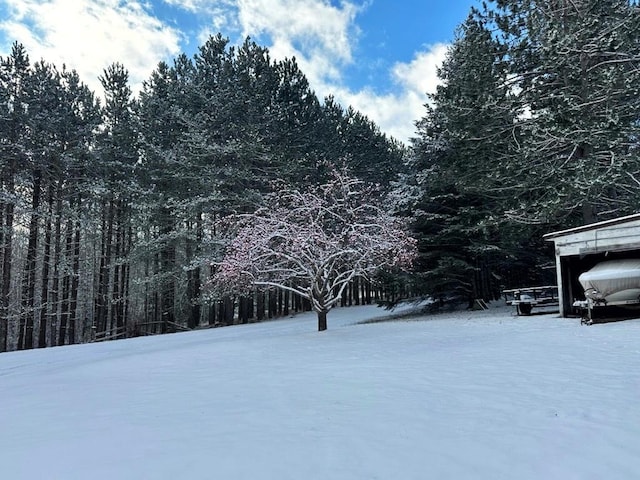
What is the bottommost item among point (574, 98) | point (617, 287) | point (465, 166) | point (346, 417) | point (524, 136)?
point (346, 417)

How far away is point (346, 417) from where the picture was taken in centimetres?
359

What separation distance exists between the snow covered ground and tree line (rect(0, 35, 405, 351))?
11.1 meters

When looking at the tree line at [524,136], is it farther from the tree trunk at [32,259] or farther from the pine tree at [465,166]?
the tree trunk at [32,259]

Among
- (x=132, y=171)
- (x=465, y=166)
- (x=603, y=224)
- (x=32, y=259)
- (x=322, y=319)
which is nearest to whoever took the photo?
(x=603, y=224)

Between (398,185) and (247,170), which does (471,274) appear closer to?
(398,185)

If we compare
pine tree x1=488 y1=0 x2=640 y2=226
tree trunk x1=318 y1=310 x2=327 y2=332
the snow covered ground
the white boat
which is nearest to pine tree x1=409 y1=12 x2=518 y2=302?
pine tree x1=488 y1=0 x2=640 y2=226

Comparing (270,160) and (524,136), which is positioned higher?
(270,160)

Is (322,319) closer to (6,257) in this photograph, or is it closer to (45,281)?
(45,281)

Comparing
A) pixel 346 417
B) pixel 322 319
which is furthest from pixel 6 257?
pixel 346 417

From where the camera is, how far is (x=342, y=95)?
28.7 meters

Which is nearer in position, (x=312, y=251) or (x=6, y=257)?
(x=312, y=251)

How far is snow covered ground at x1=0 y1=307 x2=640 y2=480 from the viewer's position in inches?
104

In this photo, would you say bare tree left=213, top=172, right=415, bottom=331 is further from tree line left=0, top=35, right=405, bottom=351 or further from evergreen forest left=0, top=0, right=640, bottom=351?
tree line left=0, top=35, right=405, bottom=351

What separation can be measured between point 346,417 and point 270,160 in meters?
16.3
